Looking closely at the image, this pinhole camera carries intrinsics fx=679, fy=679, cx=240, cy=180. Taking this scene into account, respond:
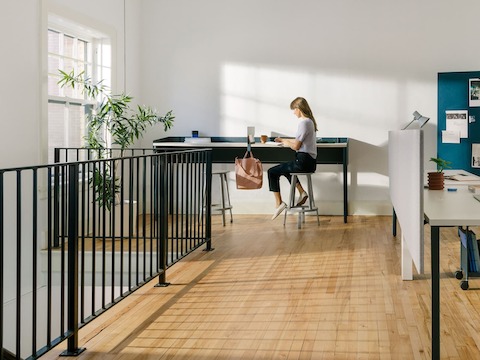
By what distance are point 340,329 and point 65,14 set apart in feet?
13.3

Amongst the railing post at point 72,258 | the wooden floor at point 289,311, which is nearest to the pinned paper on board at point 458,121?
the wooden floor at point 289,311

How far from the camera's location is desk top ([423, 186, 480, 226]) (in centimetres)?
272

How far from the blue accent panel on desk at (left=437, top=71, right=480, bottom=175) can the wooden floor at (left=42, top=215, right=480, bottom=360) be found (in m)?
2.05

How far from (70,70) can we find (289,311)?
383 centimetres

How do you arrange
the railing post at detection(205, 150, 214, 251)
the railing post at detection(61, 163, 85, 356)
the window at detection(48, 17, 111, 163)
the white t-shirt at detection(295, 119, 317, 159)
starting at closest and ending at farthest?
1. the railing post at detection(61, 163, 85, 356)
2. the railing post at detection(205, 150, 214, 251)
3. the window at detection(48, 17, 111, 163)
4. the white t-shirt at detection(295, 119, 317, 159)

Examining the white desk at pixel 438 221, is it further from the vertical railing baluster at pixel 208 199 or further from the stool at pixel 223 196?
the stool at pixel 223 196

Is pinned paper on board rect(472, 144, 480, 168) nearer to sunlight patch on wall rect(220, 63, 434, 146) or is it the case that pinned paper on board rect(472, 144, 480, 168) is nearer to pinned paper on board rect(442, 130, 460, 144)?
pinned paper on board rect(442, 130, 460, 144)

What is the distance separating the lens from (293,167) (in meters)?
7.06

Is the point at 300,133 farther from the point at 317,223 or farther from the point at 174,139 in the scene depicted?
the point at 174,139

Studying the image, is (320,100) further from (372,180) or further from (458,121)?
(458,121)

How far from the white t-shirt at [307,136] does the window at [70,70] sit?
2128 mm

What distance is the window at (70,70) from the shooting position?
6219 millimetres

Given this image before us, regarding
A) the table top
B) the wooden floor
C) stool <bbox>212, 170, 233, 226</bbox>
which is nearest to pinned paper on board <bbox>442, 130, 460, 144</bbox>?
the table top

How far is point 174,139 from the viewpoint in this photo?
8117 millimetres
